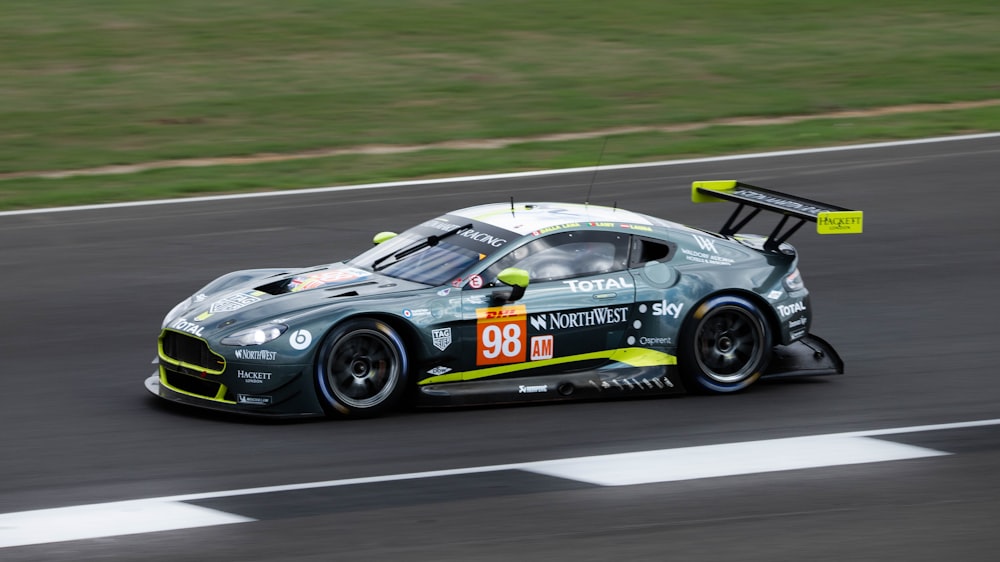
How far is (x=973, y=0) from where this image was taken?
2909 cm

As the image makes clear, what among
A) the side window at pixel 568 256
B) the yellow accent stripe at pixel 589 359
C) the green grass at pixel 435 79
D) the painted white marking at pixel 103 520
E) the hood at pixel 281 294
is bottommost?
the painted white marking at pixel 103 520

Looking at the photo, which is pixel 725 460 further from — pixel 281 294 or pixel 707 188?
pixel 281 294

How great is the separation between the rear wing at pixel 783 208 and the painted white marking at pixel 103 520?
454cm

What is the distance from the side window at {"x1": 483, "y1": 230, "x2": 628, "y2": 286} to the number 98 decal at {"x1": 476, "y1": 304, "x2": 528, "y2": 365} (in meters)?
0.23

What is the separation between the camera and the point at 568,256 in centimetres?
937

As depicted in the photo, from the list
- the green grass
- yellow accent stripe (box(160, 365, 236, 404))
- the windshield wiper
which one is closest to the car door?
the windshield wiper

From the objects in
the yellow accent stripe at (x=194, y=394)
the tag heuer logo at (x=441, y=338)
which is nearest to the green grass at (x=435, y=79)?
the yellow accent stripe at (x=194, y=394)

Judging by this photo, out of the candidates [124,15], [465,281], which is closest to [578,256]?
[465,281]

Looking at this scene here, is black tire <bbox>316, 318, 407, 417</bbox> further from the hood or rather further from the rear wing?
the rear wing

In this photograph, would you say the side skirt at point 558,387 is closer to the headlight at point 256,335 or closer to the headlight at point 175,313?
the headlight at point 256,335

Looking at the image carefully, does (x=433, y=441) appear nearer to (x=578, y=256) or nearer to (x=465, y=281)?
(x=465, y=281)

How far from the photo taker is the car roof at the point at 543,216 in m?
9.46

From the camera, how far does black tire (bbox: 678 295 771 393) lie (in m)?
9.49

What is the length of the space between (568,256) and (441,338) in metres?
1.10
